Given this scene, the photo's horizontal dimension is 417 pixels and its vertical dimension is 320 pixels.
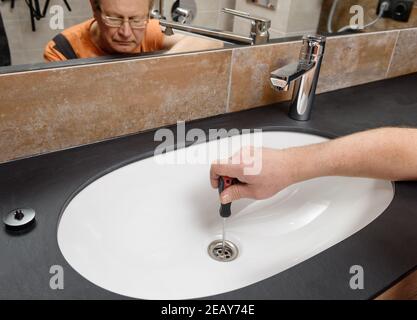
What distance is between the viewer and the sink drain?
0.79m

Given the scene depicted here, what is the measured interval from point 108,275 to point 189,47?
525mm

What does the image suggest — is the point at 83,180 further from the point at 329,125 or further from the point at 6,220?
the point at 329,125

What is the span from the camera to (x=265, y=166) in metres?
0.75

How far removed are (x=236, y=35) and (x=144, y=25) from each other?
0.24 metres

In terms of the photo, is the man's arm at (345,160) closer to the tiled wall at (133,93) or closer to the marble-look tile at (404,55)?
the tiled wall at (133,93)

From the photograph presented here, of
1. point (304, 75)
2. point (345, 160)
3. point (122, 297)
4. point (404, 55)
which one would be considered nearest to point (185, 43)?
point (304, 75)

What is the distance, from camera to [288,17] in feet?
3.34

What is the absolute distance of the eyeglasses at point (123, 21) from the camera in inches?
30.1

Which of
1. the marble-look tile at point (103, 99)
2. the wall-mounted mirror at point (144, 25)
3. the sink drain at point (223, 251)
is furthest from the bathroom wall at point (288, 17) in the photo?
the sink drain at point (223, 251)

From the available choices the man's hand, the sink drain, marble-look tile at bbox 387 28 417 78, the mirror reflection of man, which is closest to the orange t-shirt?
the mirror reflection of man

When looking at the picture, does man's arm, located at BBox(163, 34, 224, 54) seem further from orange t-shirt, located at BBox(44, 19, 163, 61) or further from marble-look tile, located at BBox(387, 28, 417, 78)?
marble-look tile, located at BBox(387, 28, 417, 78)

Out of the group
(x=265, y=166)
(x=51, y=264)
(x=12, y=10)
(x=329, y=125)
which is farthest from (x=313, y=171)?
(x=12, y=10)

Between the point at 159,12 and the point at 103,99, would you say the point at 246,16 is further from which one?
the point at 103,99

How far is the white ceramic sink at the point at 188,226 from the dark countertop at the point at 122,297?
3cm
